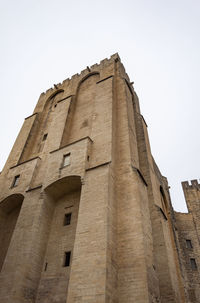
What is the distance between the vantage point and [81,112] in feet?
53.6

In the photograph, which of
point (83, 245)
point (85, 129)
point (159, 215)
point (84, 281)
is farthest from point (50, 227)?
point (85, 129)

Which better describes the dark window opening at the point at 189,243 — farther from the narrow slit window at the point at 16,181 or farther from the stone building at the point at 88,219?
the narrow slit window at the point at 16,181

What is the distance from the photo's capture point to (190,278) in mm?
18391

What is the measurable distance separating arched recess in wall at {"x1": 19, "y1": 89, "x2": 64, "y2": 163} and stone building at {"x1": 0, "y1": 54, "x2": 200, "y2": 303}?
0.39 feet

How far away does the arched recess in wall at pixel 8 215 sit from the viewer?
11831mm

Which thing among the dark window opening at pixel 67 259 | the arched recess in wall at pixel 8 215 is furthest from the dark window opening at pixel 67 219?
the arched recess in wall at pixel 8 215

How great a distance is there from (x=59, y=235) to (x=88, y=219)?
226 cm

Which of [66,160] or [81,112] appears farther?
[81,112]

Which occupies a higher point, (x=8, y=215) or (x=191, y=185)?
(x=191, y=185)

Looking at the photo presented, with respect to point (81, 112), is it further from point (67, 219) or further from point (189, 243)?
point (189, 243)

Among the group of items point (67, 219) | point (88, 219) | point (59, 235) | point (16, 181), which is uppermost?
point (16, 181)

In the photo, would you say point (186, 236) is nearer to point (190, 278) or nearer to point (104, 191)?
point (190, 278)

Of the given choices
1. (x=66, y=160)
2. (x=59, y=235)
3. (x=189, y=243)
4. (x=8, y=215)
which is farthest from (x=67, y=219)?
(x=189, y=243)

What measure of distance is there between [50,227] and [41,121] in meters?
10.4
